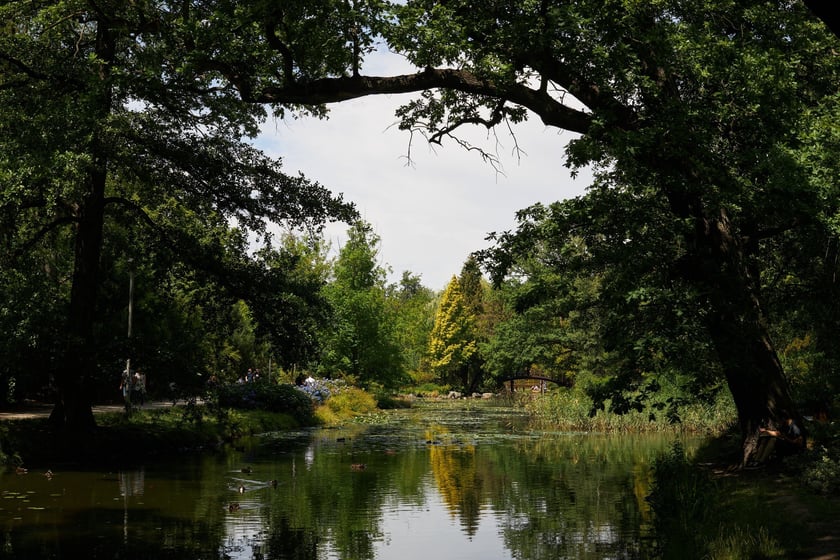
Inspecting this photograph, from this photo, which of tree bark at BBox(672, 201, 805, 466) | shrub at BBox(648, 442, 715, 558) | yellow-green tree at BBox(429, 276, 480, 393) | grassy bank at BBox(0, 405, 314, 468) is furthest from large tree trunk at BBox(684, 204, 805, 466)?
yellow-green tree at BBox(429, 276, 480, 393)

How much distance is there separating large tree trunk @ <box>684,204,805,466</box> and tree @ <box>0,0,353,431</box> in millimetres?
9173

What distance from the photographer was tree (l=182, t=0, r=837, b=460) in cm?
1262

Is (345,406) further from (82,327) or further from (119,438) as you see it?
(82,327)

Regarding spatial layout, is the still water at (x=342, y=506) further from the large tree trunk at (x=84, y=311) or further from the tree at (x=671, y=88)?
the tree at (x=671, y=88)

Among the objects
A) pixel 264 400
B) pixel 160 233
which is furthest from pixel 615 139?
pixel 264 400

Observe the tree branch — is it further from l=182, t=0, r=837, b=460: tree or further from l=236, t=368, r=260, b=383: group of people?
l=236, t=368, r=260, b=383: group of people

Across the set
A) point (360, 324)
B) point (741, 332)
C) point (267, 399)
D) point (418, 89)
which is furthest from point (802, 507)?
point (360, 324)

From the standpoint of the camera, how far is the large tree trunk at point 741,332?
494 inches

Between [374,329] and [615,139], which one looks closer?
[615,139]

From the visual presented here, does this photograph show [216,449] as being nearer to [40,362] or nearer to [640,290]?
[40,362]

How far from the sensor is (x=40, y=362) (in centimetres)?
2156

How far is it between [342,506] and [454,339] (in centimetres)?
6483

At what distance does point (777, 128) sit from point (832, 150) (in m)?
1.42

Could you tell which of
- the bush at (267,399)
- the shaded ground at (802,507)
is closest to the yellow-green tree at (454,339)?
the bush at (267,399)
